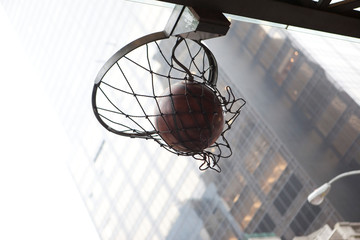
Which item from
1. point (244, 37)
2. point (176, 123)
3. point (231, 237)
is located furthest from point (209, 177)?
point (176, 123)

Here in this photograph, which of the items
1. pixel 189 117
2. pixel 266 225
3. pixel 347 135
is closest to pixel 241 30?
pixel 347 135

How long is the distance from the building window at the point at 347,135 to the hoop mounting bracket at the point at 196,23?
113ft

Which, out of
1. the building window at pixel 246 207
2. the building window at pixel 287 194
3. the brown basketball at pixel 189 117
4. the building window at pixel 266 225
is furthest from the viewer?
the building window at pixel 246 207

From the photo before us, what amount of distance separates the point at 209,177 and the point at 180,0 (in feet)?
140

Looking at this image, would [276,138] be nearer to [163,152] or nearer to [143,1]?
[163,152]

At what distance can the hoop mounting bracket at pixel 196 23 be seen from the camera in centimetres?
280

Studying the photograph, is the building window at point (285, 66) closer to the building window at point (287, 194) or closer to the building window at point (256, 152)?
the building window at point (256, 152)

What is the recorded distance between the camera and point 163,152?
1913 inches

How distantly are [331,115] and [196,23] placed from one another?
35.9 meters

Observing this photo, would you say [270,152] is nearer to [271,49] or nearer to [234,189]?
[234,189]

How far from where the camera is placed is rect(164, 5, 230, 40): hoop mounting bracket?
280 cm

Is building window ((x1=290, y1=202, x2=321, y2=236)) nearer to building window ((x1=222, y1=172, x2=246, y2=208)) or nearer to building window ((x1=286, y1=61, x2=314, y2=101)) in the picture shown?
building window ((x1=222, y1=172, x2=246, y2=208))

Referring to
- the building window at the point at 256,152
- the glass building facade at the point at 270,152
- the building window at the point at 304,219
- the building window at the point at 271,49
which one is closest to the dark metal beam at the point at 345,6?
the glass building facade at the point at 270,152

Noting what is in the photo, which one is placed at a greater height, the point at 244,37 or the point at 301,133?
the point at 244,37
